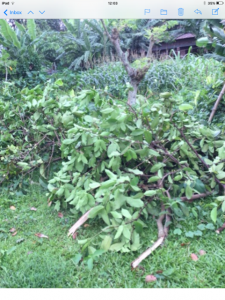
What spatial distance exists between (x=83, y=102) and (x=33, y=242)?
2.63 feet

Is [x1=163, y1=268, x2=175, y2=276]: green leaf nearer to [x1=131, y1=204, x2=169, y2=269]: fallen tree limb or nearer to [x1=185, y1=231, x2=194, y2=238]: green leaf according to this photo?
[x1=131, y1=204, x2=169, y2=269]: fallen tree limb

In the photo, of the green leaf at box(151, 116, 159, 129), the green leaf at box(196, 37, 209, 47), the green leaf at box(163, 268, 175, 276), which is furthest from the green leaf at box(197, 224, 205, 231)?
the green leaf at box(196, 37, 209, 47)

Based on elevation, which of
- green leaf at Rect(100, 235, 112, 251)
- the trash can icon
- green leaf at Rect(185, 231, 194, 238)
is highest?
the trash can icon

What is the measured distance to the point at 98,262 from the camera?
3.69 ft

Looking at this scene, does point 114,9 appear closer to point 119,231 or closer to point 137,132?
point 137,132

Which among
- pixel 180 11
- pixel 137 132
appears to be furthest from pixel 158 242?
pixel 180 11

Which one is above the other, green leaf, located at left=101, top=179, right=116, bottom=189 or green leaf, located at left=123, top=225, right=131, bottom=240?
green leaf, located at left=101, top=179, right=116, bottom=189

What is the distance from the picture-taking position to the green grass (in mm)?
1015

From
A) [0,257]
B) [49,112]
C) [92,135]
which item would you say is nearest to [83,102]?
[92,135]

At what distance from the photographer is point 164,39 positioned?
519cm

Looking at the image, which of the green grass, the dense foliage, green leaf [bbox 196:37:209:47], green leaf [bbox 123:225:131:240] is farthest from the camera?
green leaf [bbox 196:37:209:47]

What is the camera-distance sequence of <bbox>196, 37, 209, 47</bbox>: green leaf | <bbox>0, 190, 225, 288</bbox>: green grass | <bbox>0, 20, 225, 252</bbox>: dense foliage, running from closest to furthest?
<bbox>0, 190, 225, 288</bbox>: green grass → <bbox>0, 20, 225, 252</bbox>: dense foliage → <bbox>196, 37, 209, 47</bbox>: green leaf

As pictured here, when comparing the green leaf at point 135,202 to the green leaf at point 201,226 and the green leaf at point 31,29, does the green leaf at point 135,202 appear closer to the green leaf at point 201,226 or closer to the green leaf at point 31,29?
the green leaf at point 201,226

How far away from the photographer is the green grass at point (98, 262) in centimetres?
101
